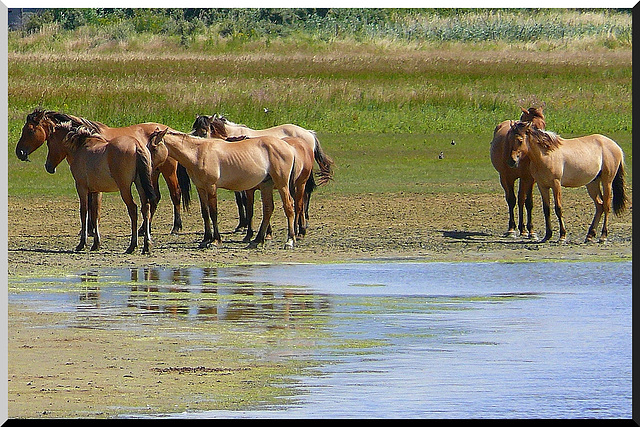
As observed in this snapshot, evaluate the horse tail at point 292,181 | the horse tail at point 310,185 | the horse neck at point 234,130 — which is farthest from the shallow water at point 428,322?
the horse neck at point 234,130

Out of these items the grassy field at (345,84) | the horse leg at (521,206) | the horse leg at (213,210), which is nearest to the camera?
the horse leg at (213,210)

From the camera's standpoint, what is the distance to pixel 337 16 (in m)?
30.9

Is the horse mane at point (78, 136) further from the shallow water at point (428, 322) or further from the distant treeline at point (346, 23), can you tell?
the distant treeline at point (346, 23)

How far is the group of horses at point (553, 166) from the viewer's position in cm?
1538

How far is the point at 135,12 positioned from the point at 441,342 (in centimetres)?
2219

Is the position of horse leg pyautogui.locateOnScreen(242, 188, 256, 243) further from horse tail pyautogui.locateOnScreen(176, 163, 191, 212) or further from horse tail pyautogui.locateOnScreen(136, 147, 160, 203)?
horse tail pyautogui.locateOnScreen(136, 147, 160, 203)

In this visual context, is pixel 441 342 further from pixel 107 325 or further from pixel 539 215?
pixel 539 215

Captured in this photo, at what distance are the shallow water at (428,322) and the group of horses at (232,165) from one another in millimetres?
1554

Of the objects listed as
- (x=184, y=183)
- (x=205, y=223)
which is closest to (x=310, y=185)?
(x=184, y=183)

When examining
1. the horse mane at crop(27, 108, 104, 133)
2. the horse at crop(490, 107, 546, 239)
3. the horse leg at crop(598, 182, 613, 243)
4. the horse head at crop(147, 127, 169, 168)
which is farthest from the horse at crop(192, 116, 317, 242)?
the horse leg at crop(598, 182, 613, 243)

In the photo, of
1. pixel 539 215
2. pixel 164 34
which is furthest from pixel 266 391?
Answer: pixel 164 34

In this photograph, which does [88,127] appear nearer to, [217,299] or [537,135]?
[217,299]

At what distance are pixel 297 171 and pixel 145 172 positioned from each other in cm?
188

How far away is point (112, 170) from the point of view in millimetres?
14656
